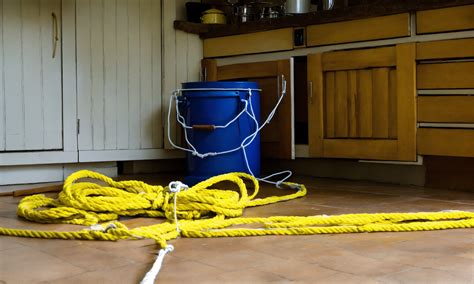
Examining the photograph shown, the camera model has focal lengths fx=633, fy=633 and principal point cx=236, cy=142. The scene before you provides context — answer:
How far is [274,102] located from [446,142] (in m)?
0.95

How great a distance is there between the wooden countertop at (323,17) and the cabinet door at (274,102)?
0.19 meters

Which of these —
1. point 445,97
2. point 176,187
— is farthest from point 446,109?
point 176,187

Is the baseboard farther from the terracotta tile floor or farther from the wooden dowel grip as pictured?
the terracotta tile floor

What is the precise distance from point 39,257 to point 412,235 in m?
0.98

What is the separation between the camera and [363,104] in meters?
2.92

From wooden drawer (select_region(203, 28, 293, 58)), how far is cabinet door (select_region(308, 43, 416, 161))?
22cm

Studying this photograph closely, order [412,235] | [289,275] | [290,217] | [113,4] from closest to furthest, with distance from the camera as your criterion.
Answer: [289,275]
[412,235]
[290,217]
[113,4]

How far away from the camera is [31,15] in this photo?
120 inches

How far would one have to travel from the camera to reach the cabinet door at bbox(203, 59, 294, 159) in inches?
126

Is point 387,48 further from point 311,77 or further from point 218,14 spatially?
point 218,14

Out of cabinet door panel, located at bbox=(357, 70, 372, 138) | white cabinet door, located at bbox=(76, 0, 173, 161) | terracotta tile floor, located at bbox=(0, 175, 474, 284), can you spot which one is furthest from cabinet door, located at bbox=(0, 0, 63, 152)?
cabinet door panel, located at bbox=(357, 70, 372, 138)

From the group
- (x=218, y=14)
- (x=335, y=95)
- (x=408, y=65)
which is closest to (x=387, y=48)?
(x=408, y=65)

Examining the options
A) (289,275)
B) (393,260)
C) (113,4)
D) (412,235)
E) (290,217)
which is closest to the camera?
(289,275)

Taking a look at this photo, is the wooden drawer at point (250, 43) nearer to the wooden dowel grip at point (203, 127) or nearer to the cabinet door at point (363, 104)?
the cabinet door at point (363, 104)
